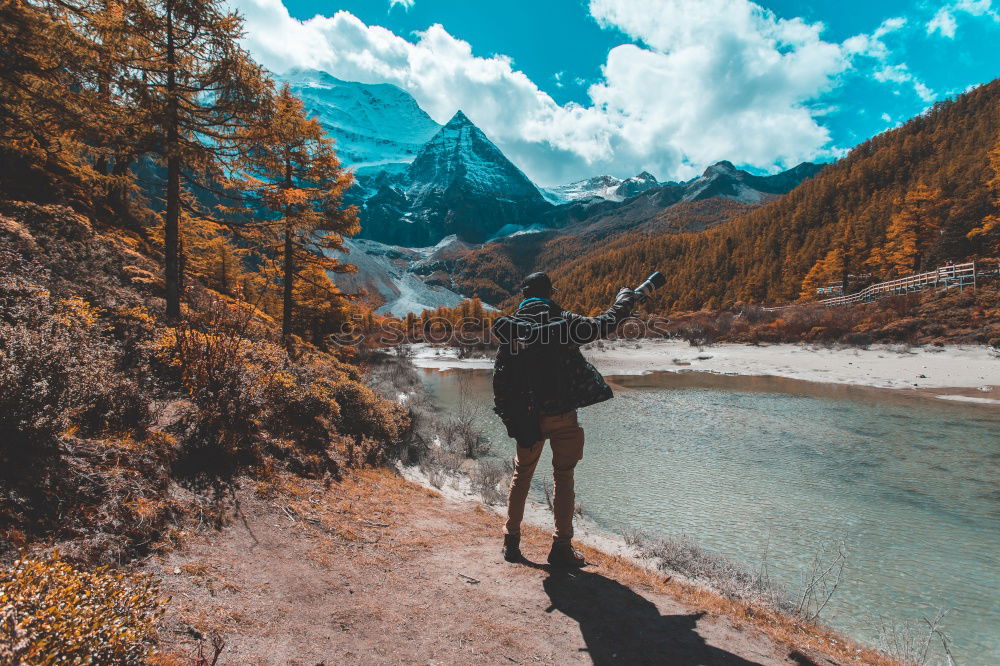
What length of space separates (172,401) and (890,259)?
223 feet

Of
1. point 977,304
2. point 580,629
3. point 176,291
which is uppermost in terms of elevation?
point 977,304

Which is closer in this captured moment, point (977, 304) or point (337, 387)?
point (337, 387)

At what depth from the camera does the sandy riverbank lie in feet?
64.7

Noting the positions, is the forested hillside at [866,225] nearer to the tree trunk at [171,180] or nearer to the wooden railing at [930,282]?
the wooden railing at [930,282]

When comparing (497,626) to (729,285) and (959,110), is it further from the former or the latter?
(959,110)

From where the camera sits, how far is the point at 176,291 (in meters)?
9.11

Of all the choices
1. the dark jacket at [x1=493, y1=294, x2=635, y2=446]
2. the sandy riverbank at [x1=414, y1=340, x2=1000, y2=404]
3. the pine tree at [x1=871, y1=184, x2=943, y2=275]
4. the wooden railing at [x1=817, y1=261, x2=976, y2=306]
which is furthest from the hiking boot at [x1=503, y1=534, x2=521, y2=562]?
the pine tree at [x1=871, y1=184, x2=943, y2=275]

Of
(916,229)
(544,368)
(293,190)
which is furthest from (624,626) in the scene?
(916,229)

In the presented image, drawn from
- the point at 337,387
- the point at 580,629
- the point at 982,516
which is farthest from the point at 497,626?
the point at 982,516

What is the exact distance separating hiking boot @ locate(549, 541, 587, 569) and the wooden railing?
42.9m

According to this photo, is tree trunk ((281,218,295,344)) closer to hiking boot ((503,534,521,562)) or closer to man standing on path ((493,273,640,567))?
hiking boot ((503,534,521,562))

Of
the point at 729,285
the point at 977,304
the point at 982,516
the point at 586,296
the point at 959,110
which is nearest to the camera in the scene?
the point at 982,516

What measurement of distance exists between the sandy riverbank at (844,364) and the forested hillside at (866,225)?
18006 mm

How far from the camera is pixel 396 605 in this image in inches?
129
